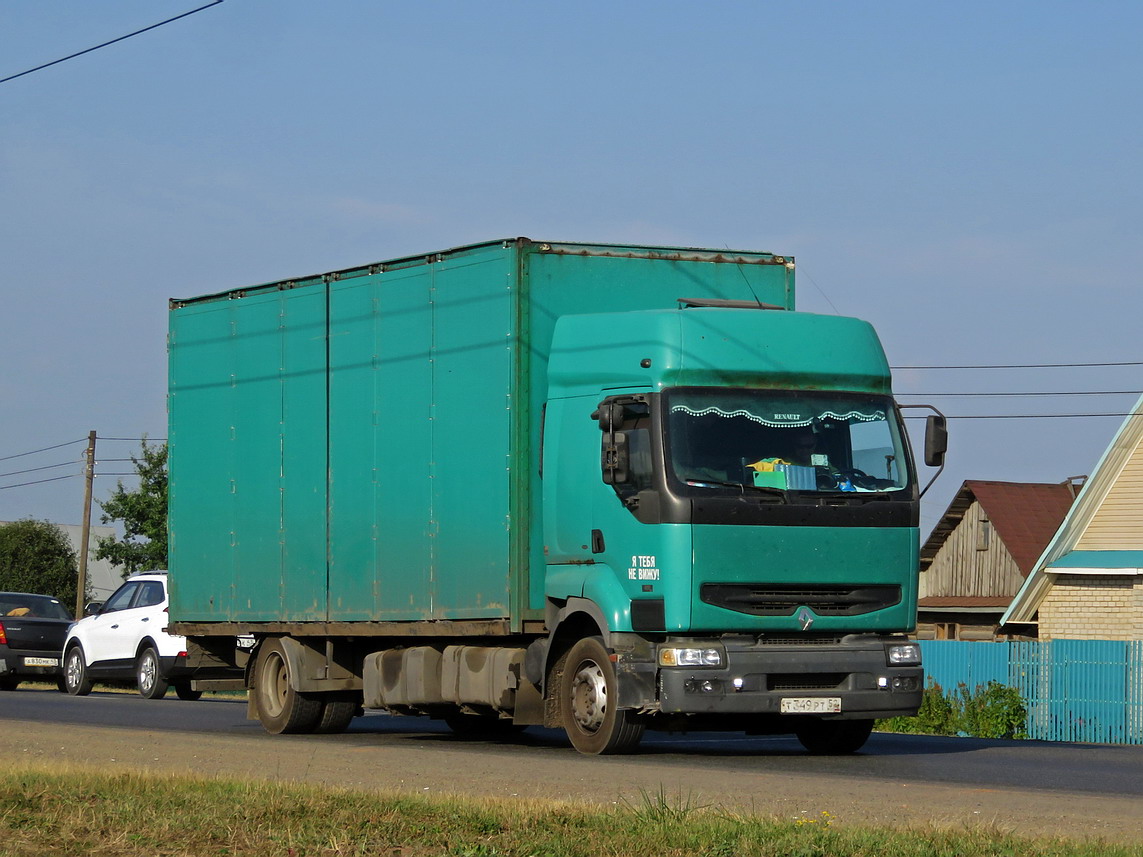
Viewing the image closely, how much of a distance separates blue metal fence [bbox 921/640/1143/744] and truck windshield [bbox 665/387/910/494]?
1175 cm

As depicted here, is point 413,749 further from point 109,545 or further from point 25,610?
point 109,545

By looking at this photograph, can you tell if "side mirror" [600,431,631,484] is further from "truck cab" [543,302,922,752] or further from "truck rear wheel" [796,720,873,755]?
"truck rear wheel" [796,720,873,755]

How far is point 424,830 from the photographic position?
9500 mm

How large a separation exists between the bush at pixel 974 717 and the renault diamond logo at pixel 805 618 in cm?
1000

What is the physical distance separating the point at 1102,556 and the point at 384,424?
19.5 metres

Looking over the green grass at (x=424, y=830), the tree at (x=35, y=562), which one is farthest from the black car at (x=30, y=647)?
the tree at (x=35, y=562)

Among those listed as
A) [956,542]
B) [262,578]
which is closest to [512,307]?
[262,578]

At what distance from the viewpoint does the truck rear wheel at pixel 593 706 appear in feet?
48.6

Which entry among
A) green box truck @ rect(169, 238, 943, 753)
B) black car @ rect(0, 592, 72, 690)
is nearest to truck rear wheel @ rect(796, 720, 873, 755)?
green box truck @ rect(169, 238, 943, 753)

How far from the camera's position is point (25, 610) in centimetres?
3247

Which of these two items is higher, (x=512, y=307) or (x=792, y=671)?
(x=512, y=307)

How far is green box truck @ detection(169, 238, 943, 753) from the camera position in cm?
1452

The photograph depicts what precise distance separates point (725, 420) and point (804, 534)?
1055 millimetres

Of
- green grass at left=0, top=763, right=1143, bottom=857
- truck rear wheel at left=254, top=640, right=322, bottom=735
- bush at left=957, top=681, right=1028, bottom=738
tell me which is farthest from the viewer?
bush at left=957, top=681, right=1028, bottom=738
